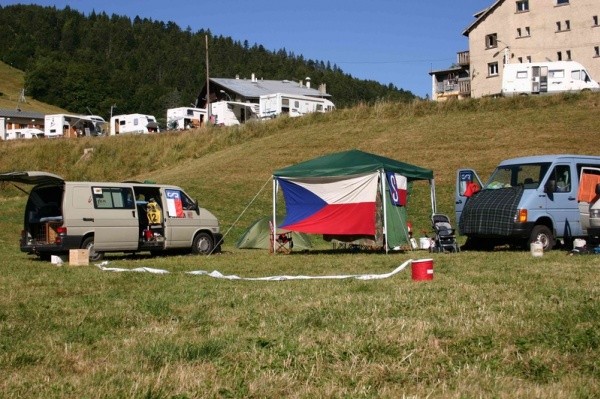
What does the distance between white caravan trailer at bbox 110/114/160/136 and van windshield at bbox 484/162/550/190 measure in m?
50.0

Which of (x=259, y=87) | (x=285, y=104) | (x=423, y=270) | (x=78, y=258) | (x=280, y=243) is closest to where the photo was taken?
(x=423, y=270)

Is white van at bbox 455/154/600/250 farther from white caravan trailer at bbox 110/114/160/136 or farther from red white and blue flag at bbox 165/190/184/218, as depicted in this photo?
white caravan trailer at bbox 110/114/160/136

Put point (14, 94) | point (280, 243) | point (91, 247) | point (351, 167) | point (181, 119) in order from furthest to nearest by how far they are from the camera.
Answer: point (14, 94) < point (181, 119) < point (280, 243) < point (351, 167) < point (91, 247)

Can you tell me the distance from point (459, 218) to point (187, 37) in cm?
17394

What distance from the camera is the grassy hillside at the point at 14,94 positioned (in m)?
112

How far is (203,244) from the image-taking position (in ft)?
60.1

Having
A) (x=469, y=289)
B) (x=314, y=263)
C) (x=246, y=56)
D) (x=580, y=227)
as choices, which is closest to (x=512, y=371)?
(x=469, y=289)

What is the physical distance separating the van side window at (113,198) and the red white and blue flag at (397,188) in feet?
19.5

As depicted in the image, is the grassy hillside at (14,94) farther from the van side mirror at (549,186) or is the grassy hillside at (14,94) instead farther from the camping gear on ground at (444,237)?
the van side mirror at (549,186)

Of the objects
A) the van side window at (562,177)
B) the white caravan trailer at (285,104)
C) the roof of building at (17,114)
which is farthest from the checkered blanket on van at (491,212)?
the roof of building at (17,114)

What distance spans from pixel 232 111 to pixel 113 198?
173 ft

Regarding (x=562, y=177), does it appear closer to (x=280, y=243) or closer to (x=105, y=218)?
(x=280, y=243)

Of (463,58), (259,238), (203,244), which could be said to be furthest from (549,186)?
(463,58)

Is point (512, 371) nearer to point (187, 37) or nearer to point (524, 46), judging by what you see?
point (524, 46)
